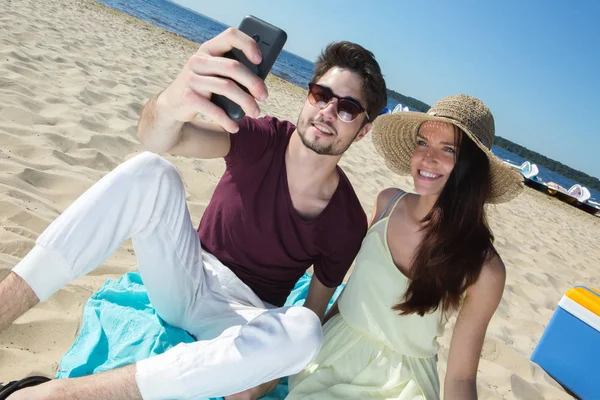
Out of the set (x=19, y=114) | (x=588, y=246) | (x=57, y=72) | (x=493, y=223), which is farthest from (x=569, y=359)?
(x=588, y=246)

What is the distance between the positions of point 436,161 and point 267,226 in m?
0.86

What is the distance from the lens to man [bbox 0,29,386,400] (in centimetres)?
150

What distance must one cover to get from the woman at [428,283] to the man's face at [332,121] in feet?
0.99

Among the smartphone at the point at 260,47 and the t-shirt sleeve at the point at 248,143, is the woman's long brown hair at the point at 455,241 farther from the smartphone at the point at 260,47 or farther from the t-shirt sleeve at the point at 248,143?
the smartphone at the point at 260,47

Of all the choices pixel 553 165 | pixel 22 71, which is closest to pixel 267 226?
pixel 22 71

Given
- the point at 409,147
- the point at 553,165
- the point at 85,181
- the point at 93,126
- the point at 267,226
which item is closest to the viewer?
the point at 267,226

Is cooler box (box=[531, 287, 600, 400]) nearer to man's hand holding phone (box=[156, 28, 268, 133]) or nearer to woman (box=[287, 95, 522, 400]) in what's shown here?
woman (box=[287, 95, 522, 400])

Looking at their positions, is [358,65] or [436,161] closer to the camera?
[436,161]

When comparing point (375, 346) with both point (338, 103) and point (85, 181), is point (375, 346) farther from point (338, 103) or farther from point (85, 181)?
point (85, 181)

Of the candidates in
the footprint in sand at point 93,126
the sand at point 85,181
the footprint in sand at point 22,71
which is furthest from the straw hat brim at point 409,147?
the footprint in sand at point 22,71

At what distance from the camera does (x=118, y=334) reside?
2.06 meters

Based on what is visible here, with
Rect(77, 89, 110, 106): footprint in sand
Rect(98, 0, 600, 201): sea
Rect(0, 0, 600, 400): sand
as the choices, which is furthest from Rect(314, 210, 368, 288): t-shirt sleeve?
Rect(98, 0, 600, 201): sea

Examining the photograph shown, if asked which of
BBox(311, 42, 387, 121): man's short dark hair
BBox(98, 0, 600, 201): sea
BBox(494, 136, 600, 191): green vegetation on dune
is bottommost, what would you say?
BBox(311, 42, 387, 121): man's short dark hair

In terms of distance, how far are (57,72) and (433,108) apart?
15.3 feet
